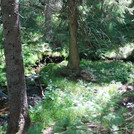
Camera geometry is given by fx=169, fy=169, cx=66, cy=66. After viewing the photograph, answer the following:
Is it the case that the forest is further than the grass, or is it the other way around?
the forest

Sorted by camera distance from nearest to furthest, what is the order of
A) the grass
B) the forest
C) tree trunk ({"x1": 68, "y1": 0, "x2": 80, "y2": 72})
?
the grass
the forest
tree trunk ({"x1": 68, "y1": 0, "x2": 80, "y2": 72})

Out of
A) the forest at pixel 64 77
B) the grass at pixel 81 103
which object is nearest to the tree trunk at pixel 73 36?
the forest at pixel 64 77

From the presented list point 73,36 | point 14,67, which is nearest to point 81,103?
point 14,67

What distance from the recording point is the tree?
10.2ft

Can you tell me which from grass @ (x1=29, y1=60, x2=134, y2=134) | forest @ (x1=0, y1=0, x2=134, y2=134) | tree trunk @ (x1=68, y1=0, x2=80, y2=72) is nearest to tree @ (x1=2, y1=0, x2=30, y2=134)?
forest @ (x1=0, y1=0, x2=134, y2=134)

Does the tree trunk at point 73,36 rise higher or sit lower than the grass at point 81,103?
higher

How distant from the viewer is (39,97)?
611 centimetres

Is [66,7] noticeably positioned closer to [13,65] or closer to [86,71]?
[86,71]

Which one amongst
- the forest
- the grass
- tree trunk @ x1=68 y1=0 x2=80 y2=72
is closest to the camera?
the grass

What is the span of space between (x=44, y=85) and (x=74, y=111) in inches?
112

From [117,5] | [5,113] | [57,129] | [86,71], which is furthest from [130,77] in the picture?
[57,129]

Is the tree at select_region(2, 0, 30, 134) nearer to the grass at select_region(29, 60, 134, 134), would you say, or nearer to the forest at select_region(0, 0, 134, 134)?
the forest at select_region(0, 0, 134, 134)

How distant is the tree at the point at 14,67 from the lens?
311 cm

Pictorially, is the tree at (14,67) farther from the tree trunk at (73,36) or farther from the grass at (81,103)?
the tree trunk at (73,36)
